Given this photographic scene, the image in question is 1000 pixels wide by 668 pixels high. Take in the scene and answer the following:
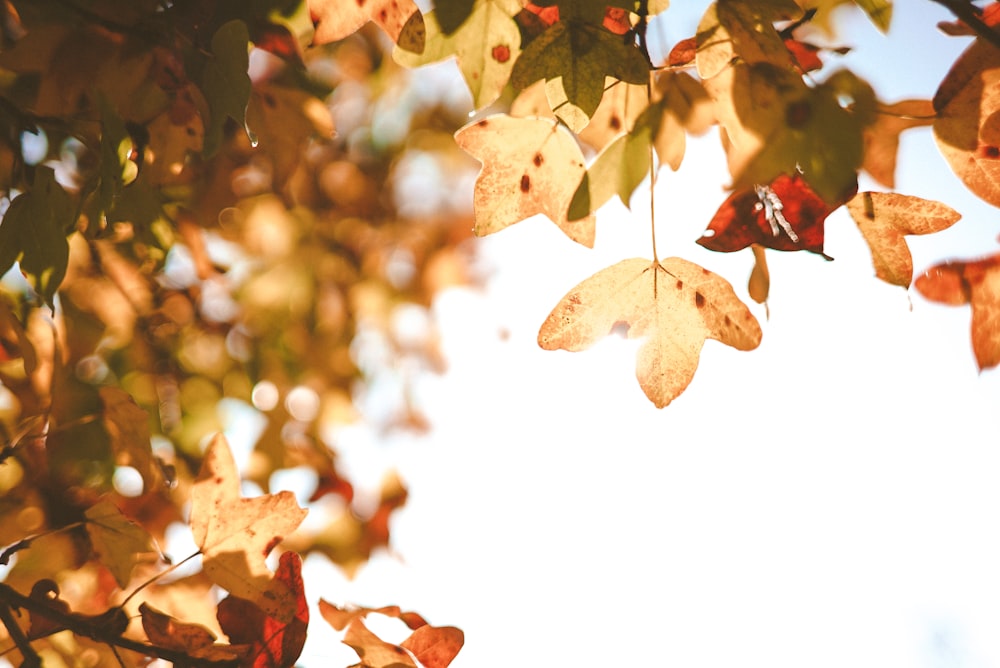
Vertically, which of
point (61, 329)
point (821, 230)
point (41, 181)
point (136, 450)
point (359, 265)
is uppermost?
point (821, 230)

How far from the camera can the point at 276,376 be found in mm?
1616

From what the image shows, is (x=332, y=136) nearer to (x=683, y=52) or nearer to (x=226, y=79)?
(x=226, y=79)

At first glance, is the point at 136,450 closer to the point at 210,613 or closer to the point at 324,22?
the point at 210,613

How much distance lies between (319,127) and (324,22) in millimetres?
256

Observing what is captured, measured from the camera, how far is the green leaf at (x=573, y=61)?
0.64 m

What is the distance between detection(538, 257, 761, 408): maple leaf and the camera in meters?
0.74

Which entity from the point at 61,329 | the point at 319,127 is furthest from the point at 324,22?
the point at 61,329

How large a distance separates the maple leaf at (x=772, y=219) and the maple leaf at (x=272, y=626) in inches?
23.1

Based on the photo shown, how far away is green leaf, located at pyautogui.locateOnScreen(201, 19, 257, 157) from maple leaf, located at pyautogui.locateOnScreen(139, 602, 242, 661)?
0.53 meters

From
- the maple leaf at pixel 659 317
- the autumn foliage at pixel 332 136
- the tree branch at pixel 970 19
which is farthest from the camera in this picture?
the maple leaf at pixel 659 317

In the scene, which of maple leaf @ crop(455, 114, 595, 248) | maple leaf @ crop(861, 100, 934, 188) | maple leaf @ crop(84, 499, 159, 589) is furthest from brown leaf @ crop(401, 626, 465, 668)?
maple leaf @ crop(861, 100, 934, 188)

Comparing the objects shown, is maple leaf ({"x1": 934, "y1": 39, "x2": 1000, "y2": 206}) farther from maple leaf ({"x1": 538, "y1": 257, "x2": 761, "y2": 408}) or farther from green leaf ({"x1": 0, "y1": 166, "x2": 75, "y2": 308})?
green leaf ({"x1": 0, "y1": 166, "x2": 75, "y2": 308})

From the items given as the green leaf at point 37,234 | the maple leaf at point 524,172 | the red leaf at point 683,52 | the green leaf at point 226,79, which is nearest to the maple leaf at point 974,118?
the red leaf at point 683,52

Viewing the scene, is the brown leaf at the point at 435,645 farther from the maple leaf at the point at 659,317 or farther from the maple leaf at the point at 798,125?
the maple leaf at the point at 798,125
